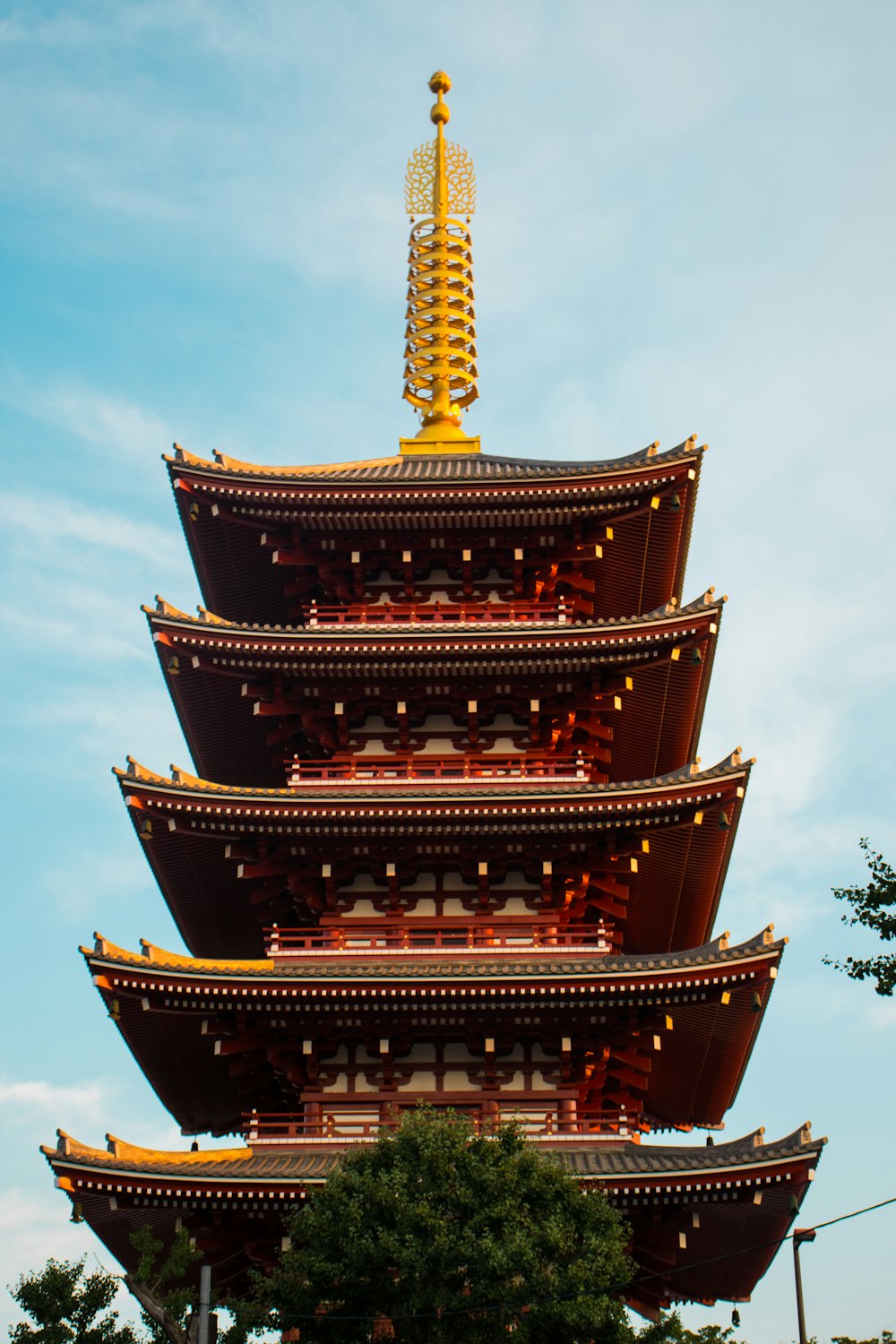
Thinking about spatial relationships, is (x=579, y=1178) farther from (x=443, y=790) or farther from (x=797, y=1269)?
(x=443, y=790)

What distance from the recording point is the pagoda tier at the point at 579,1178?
944 inches

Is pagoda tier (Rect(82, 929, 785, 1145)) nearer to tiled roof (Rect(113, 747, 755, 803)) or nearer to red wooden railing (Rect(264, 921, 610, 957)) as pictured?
red wooden railing (Rect(264, 921, 610, 957))

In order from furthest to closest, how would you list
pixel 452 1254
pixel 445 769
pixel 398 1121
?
1. pixel 445 769
2. pixel 398 1121
3. pixel 452 1254

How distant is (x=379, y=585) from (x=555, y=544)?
3.87 metres

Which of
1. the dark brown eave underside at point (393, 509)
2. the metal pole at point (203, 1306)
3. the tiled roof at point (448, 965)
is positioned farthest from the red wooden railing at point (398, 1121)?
the dark brown eave underside at point (393, 509)

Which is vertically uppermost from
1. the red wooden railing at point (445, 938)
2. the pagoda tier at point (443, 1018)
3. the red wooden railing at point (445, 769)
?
the red wooden railing at point (445, 769)

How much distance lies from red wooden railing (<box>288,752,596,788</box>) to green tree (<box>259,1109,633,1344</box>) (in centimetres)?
1060

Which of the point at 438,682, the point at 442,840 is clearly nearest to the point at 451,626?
the point at 438,682

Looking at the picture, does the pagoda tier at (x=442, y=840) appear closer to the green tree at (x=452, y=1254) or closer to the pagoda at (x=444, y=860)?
the pagoda at (x=444, y=860)

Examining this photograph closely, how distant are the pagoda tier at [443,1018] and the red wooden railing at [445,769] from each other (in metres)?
3.51

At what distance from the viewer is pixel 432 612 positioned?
33.5 metres

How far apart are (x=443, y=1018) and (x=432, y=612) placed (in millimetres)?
9702

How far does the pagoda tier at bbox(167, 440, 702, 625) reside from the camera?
32500 mm

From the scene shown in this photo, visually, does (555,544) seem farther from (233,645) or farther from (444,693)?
(233,645)
